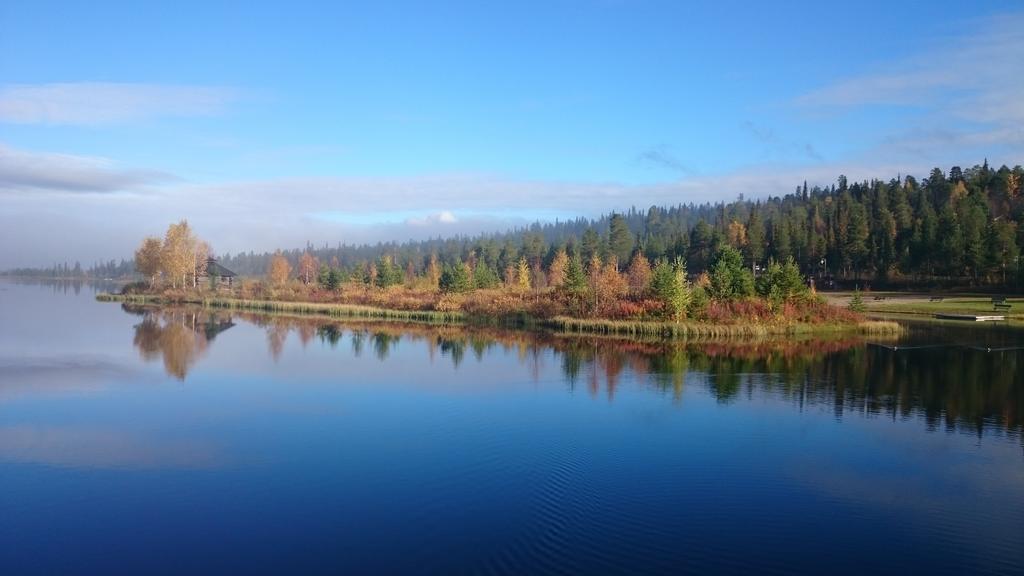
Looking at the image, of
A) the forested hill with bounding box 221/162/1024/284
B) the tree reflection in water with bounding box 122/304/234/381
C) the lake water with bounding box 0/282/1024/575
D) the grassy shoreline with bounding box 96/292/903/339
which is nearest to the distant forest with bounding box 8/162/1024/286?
the forested hill with bounding box 221/162/1024/284

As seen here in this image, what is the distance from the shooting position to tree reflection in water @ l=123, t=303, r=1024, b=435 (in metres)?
17.9

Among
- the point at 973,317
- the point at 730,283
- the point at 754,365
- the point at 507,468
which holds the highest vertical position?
the point at 730,283

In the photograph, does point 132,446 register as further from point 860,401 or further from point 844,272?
point 844,272

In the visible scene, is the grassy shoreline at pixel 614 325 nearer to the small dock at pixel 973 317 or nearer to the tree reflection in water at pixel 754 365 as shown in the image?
the tree reflection in water at pixel 754 365

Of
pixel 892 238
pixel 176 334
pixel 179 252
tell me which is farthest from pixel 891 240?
pixel 179 252

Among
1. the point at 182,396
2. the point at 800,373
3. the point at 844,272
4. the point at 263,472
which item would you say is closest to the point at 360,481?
the point at 263,472

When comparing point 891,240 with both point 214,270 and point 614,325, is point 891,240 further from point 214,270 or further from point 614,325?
point 214,270

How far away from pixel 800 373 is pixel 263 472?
57.9ft

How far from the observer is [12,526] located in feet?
29.8

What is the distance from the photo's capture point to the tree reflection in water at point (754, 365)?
17.9 metres

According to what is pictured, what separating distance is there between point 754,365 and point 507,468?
15474 mm

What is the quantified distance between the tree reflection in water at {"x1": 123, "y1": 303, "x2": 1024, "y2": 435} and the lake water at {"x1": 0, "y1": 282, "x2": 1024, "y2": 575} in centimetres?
18

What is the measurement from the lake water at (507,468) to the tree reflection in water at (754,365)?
7.2 inches

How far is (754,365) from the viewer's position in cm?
2459
